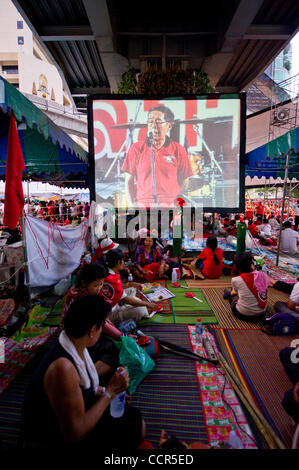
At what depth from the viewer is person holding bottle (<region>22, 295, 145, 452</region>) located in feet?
3.80

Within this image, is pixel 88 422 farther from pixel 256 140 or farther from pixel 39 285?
pixel 256 140

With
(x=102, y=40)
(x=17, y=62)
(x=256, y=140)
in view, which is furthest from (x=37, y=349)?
(x=17, y=62)

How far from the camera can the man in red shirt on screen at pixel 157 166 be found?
23.0 feet

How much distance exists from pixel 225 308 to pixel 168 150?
4899 millimetres

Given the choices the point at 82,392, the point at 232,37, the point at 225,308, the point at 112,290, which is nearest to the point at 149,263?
the point at 225,308

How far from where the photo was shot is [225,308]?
3.92 m

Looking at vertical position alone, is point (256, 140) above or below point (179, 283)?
above

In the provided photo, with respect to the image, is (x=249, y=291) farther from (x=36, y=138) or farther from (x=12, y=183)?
(x=36, y=138)

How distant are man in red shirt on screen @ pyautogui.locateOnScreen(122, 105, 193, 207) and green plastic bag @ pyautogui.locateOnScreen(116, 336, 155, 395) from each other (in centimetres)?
517

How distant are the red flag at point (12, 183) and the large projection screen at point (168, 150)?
4.00 m

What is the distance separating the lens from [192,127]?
22.8ft
